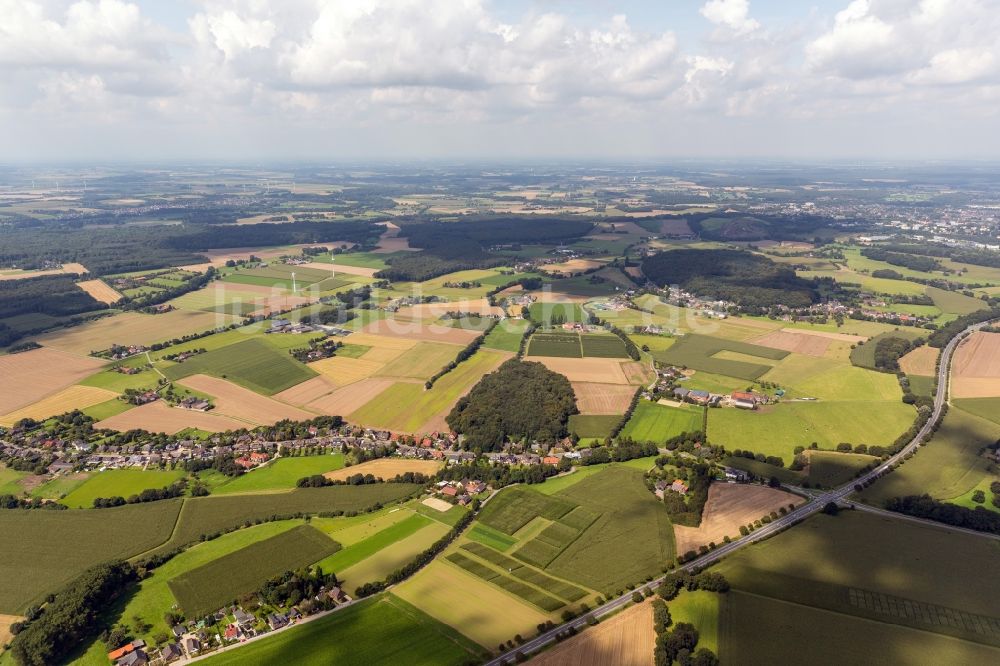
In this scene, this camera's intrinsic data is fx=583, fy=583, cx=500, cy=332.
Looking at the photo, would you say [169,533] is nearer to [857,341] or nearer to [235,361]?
[235,361]

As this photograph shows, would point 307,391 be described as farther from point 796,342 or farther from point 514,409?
point 796,342

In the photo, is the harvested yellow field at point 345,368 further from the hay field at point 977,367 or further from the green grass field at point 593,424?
the hay field at point 977,367

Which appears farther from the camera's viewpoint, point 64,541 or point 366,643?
point 64,541

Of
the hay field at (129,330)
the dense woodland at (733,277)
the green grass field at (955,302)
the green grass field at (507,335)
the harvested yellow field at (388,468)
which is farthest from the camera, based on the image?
the dense woodland at (733,277)

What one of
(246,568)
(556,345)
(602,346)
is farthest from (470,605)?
(602,346)

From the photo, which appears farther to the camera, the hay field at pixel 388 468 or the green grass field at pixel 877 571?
the hay field at pixel 388 468

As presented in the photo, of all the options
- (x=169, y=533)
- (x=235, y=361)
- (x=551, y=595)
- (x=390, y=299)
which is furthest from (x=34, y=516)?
(x=390, y=299)

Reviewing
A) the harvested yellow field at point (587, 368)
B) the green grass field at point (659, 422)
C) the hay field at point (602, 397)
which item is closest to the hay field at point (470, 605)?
the green grass field at point (659, 422)
